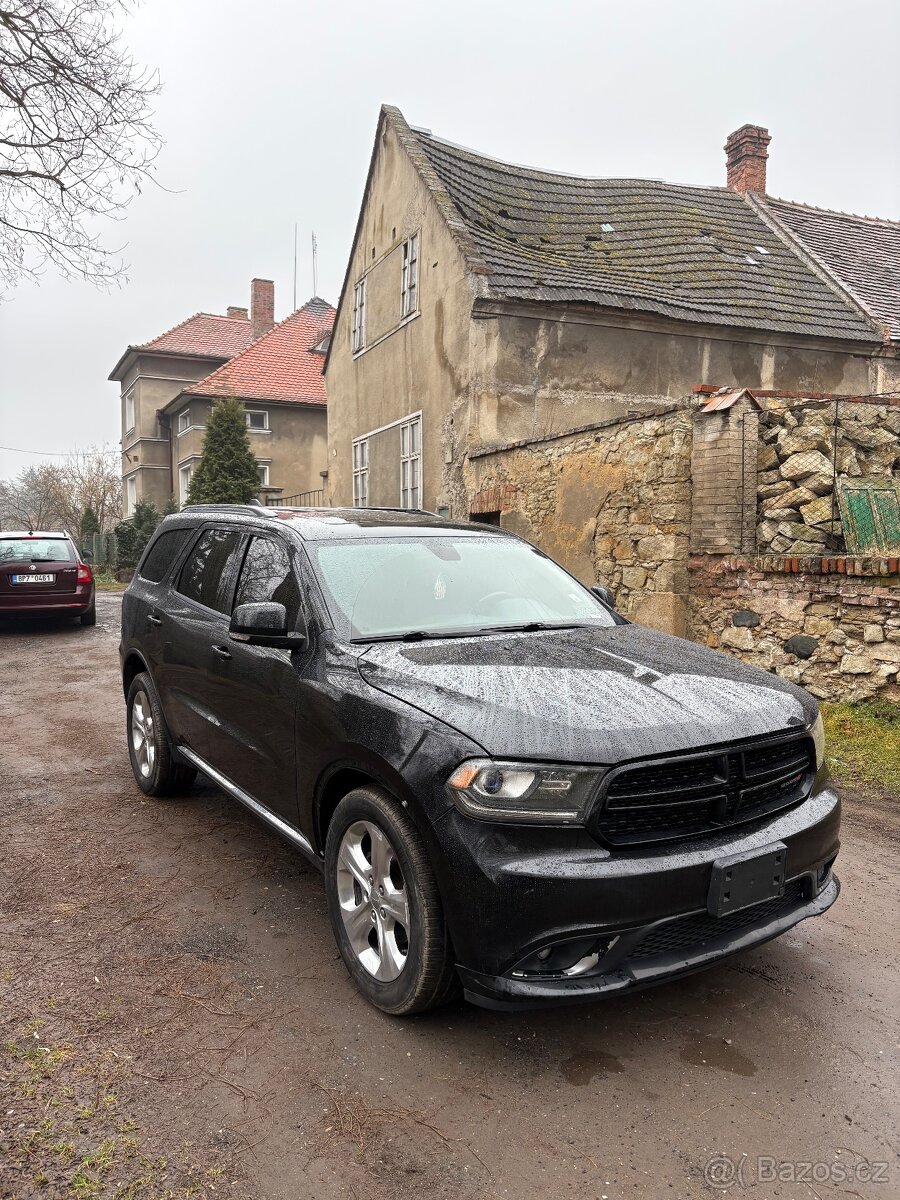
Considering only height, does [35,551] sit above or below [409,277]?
below

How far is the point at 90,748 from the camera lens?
265 inches

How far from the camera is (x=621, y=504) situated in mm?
8961

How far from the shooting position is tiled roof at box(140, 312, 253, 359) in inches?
1421

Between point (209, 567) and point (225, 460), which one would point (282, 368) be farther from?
point (209, 567)

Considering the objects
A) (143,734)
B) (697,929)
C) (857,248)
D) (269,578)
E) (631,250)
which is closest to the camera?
(697,929)

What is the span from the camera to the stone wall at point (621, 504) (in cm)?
822

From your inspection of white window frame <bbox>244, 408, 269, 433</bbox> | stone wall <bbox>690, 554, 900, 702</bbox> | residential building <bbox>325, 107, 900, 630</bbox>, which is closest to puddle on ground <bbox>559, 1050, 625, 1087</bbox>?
stone wall <bbox>690, 554, 900, 702</bbox>

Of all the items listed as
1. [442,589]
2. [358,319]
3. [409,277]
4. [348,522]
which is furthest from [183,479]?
[442,589]

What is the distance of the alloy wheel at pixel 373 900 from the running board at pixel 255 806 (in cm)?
28

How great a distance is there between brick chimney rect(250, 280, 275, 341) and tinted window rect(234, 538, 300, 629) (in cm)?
3435

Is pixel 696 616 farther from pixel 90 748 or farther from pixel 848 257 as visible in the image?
pixel 848 257

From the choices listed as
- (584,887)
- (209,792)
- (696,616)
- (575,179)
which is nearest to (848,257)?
(575,179)

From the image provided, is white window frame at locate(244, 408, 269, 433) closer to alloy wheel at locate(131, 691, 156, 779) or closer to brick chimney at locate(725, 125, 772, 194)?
brick chimney at locate(725, 125, 772, 194)

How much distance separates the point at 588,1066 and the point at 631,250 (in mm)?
14727
